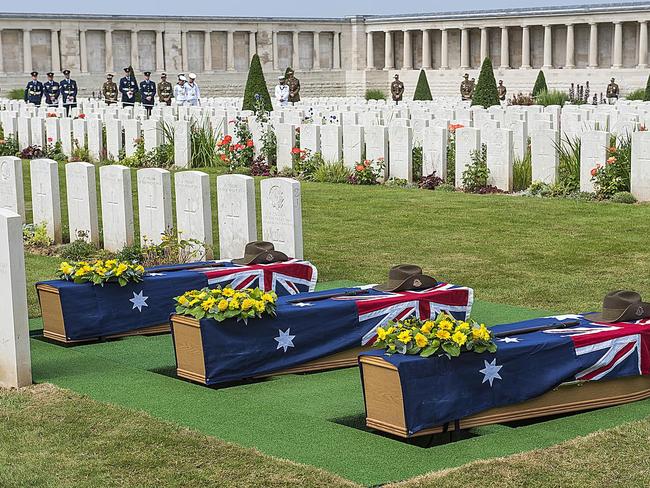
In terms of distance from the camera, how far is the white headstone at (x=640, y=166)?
602 inches

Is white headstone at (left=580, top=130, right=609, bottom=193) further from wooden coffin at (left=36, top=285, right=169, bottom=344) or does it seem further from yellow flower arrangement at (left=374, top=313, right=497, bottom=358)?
yellow flower arrangement at (left=374, top=313, right=497, bottom=358)

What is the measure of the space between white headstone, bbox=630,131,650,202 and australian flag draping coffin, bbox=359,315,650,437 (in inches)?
344

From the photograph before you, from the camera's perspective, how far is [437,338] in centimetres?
607

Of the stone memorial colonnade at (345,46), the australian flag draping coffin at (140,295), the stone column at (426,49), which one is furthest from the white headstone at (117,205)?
the stone column at (426,49)

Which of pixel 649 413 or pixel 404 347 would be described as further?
pixel 649 413

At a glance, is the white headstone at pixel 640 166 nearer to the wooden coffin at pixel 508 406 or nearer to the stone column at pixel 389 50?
the wooden coffin at pixel 508 406

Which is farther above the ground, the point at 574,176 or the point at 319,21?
the point at 319,21

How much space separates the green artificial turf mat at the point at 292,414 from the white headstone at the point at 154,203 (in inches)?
115

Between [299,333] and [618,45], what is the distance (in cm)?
5662

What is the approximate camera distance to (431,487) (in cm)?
540

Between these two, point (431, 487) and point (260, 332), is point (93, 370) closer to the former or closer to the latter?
point (260, 332)

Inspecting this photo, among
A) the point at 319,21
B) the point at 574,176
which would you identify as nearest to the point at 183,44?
the point at 319,21

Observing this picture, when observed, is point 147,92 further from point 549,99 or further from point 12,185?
point 12,185

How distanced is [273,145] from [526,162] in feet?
16.0
